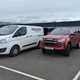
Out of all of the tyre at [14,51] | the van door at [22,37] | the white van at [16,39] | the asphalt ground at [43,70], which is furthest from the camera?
the van door at [22,37]

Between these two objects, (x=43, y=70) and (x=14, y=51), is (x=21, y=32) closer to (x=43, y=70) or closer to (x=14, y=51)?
(x=14, y=51)

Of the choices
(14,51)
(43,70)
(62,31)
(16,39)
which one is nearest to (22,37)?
(16,39)

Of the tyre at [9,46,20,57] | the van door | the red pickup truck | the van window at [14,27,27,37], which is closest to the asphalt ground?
the tyre at [9,46,20,57]

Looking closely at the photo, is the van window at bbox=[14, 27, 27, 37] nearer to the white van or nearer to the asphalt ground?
the white van

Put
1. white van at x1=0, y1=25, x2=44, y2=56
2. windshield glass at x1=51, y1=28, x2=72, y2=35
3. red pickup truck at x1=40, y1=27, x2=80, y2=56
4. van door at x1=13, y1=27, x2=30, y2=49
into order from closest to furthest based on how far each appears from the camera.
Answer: white van at x1=0, y1=25, x2=44, y2=56 < red pickup truck at x1=40, y1=27, x2=80, y2=56 < van door at x1=13, y1=27, x2=30, y2=49 < windshield glass at x1=51, y1=28, x2=72, y2=35

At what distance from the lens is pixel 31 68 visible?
26.8 ft

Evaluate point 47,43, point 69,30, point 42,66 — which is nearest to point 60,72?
point 42,66

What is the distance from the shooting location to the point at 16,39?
10.9 meters

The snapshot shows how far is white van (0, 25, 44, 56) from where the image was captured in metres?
10.2

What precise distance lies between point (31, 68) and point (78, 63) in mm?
2476

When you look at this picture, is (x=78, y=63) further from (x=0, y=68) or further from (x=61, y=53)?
(x=0, y=68)

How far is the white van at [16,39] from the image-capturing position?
1024cm

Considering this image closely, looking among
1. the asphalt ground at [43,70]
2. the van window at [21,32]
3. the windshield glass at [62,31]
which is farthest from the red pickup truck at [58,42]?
the asphalt ground at [43,70]

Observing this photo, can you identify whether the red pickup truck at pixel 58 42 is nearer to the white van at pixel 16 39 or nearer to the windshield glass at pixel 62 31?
the windshield glass at pixel 62 31
